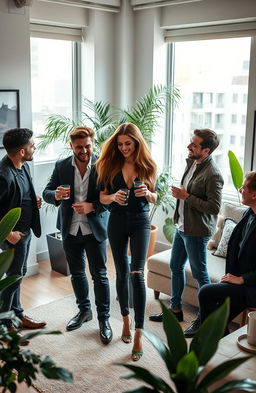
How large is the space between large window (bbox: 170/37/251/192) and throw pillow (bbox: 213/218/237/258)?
103 centimetres


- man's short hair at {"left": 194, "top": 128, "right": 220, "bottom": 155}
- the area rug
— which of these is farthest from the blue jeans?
man's short hair at {"left": 194, "top": 128, "right": 220, "bottom": 155}

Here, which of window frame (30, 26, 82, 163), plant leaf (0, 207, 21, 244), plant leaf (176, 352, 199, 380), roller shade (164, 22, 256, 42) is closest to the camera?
plant leaf (176, 352, 199, 380)

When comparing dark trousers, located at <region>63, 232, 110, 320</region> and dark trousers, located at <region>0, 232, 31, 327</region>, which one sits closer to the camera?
dark trousers, located at <region>0, 232, 31, 327</region>

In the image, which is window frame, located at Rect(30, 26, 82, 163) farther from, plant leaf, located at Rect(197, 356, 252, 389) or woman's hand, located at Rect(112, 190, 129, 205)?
plant leaf, located at Rect(197, 356, 252, 389)

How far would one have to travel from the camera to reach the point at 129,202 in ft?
10.5

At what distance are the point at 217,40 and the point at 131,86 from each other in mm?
1003

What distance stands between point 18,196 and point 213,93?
247 centimetres

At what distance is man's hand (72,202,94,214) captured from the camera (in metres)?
3.32

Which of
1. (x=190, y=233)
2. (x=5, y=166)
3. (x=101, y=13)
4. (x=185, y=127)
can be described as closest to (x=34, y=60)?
(x=101, y=13)

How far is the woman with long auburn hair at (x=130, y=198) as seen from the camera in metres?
3.21

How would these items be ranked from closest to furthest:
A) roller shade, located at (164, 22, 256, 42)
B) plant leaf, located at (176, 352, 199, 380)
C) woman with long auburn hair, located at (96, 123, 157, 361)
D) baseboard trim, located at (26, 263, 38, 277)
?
plant leaf, located at (176, 352, 199, 380)
woman with long auburn hair, located at (96, 123, 157, 361)
roller shade, located at (164, 22, 256, 42)
baseboard trim, located at (26, 263, 38, 277)

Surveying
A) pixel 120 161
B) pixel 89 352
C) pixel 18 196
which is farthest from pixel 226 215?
pixel 18 196

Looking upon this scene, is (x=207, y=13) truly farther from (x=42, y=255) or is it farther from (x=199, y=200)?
(x=42, y=255)

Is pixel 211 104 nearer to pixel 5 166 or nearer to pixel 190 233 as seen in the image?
pixel 190 233
